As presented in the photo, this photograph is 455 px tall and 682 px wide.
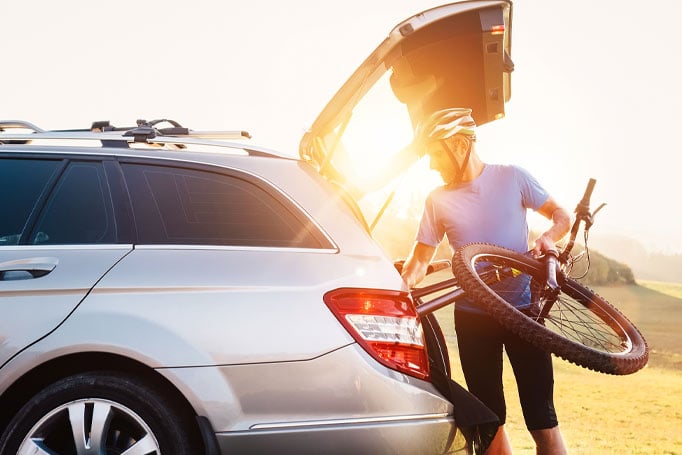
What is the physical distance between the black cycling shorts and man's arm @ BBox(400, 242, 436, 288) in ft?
1.10

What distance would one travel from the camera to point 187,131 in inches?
151

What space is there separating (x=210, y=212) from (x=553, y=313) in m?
2.28

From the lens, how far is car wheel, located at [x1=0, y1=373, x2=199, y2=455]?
9.26 ft

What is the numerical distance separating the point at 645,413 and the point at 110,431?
1131 cm

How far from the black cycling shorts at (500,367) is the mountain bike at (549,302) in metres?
0.18

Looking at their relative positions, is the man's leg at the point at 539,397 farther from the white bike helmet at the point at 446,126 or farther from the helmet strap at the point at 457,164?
the white bike helmet at the point at 446,126

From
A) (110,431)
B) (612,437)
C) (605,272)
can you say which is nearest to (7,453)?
(110,431)

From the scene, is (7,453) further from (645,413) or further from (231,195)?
(645,413)

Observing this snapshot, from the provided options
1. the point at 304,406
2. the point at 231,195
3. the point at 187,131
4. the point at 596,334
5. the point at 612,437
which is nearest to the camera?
the point at 304,406

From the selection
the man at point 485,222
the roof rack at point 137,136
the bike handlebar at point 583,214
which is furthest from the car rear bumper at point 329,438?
the bike handlebar at point 583,214

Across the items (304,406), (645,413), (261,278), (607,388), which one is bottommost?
(607,388)

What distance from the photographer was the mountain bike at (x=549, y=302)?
349 centimetres

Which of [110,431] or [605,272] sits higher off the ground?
[110,431]

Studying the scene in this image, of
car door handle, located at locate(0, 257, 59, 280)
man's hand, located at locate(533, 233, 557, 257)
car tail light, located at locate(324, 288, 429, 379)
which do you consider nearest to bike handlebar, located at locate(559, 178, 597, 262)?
man's hand, located at locate(533, 233, 557, 257)
